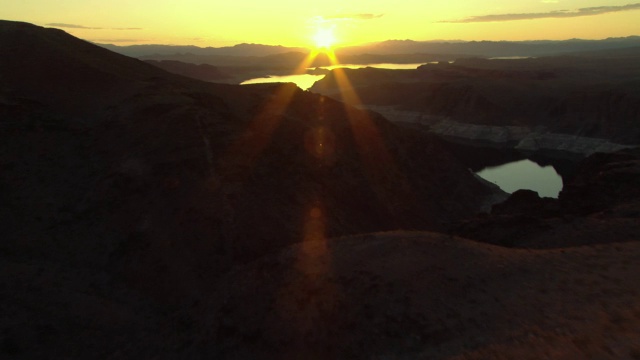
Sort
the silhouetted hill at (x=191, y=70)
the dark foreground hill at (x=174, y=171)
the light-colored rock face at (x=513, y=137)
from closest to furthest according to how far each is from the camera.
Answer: the dark foreground hill at (x=174, y=171) → the light-colored rock face at (x=513, y=137) → the silhouetted hill at (x=191, y=70)

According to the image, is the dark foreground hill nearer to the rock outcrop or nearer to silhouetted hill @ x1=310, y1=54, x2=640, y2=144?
the rock outcrop

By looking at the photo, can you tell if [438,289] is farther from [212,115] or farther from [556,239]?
[212,115]

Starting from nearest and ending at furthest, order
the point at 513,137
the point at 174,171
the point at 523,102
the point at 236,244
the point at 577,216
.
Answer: the point at 236,244, the point at 577,216, the point at 174,171, the point at 513,137, the point at 523,102

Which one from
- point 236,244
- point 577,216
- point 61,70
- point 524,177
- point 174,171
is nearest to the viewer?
point 236,244

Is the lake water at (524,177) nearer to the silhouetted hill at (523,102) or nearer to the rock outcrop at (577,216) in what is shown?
the silhouetted hill at (523,102)

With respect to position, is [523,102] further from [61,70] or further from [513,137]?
[61,70]

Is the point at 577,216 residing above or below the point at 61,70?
below

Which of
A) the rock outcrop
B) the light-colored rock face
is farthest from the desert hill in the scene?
the light-colored rock face

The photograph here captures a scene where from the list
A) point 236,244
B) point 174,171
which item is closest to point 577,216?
point 236,244

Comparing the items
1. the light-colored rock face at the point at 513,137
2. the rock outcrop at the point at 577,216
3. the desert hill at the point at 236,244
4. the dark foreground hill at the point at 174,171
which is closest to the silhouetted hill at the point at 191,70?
the light-colored rock face at the point at 513,137
